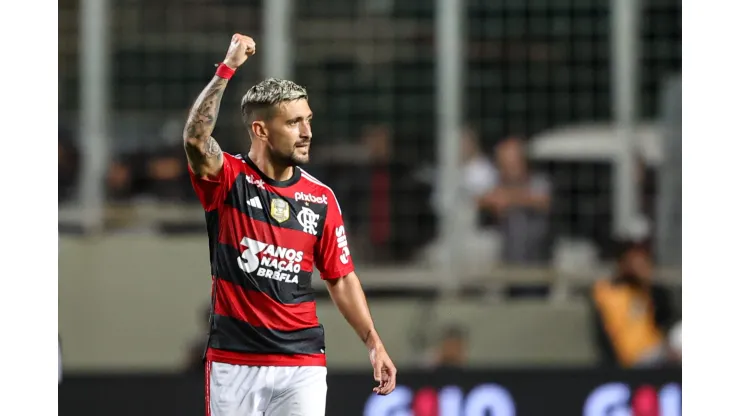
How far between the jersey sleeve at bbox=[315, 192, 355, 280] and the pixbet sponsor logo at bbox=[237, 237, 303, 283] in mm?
219

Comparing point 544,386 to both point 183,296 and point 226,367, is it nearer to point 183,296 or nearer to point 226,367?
point 183,296

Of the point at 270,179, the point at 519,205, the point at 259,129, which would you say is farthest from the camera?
the point at 519,205

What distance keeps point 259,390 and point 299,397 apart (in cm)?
16

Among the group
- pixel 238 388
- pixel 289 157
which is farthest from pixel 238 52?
pixel 238 388

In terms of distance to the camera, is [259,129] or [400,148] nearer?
[259,129]

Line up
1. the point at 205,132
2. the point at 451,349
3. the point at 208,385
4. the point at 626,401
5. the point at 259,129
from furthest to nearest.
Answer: the point at 451,349
the point at 626,401
the point at 208,385
the point at 259,129
the point at 205,132

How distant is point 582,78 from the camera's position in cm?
1192

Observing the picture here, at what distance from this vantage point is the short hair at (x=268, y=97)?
509 cm

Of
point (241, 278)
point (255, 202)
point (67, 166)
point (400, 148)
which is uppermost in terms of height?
point (400, 148)

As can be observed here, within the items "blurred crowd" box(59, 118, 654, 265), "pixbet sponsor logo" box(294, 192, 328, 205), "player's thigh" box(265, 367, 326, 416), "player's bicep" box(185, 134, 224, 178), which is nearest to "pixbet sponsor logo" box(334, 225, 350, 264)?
"pixbet sponsor logo" box(294, 192, 328, 205)

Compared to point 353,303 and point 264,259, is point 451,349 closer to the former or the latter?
point 353,303

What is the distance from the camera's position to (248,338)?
5297 mm

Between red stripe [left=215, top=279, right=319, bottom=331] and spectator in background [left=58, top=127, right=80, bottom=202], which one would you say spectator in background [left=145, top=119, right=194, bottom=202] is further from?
red stripe [left=215, top=279, right=319, bottom=331]

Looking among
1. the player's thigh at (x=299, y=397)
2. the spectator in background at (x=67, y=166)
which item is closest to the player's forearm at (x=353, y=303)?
the player's thigh at (x=299, y=397)
